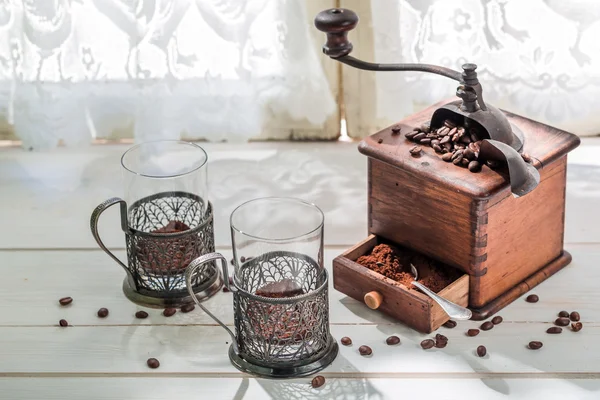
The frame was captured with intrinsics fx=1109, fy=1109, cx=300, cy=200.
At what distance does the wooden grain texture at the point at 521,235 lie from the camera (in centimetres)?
213

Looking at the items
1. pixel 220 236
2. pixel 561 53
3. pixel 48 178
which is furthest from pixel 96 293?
pixel 561 53

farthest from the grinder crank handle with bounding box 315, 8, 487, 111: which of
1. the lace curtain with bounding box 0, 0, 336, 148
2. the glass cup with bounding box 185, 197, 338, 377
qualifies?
the lace curtain with bounding box 0, 0, 336, 148

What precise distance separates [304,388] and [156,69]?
119 centimetres

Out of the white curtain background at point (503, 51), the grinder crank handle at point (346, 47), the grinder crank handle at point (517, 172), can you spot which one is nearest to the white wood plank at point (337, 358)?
the grinder crank handle at point (517, 172)

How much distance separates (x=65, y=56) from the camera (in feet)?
9.41

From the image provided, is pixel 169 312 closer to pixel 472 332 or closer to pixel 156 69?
pixel 472 332

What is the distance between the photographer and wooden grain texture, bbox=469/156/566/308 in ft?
6.98

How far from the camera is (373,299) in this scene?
84.5 inches

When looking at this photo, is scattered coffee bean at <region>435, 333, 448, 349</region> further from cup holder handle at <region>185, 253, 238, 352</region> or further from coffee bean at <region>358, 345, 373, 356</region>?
cup holder handle at <region>185, 253, 238, 352</region>

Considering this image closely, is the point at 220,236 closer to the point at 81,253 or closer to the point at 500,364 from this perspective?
the point at 81,253

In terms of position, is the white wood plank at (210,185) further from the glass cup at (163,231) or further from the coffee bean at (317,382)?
the coffee bean at (317,382)

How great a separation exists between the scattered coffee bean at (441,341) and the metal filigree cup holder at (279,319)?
19 centimetres

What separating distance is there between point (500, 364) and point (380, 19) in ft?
3.45

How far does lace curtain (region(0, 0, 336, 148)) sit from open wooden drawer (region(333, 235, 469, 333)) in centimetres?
77
